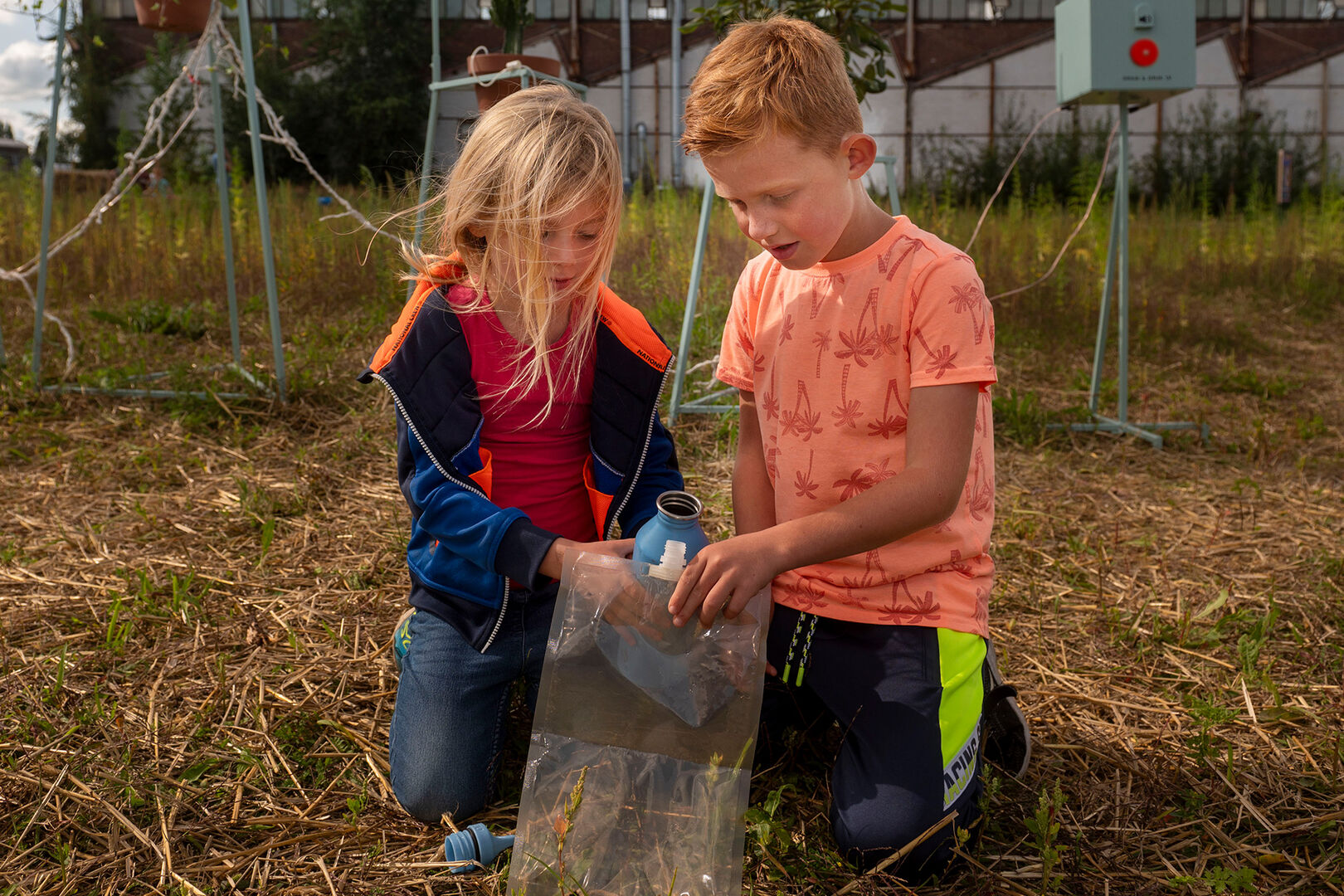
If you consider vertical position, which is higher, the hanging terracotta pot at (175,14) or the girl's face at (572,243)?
the hanging terracotta pot at (175,14)

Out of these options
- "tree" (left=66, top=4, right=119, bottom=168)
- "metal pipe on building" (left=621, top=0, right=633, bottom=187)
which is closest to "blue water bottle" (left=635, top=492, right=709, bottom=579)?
"metal pipe on building" (left=621, top=0, right=633, bottom=187)

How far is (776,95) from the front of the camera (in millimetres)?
1228

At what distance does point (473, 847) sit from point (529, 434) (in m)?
0.64

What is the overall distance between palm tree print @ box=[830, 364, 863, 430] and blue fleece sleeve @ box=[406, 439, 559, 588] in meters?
0.46

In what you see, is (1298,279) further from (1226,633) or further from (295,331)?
(295,331)

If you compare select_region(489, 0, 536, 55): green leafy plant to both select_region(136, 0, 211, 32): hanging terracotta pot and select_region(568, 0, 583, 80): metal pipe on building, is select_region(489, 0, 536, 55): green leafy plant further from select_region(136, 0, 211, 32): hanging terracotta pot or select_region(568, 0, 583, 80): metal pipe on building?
select_region(568, 0, 583, 80): metal pipe on building

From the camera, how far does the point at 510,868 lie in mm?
1198

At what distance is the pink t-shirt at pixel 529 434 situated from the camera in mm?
1558

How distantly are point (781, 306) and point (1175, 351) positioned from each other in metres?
3.80

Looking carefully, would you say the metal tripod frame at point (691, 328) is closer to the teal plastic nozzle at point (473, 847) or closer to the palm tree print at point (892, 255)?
the palm tree print at point (892, 255)

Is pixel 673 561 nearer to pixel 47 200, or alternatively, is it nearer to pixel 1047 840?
pixel 1047 840

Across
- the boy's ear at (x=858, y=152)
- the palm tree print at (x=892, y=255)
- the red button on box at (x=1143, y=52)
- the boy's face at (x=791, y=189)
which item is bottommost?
the palm tree print at (x=892, y=255)

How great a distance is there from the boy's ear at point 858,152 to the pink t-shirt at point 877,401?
0.39 ft

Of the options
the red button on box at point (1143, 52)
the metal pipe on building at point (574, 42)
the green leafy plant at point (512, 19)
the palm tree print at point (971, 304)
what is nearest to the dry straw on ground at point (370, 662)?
the palm tree print at point (971, 304)
